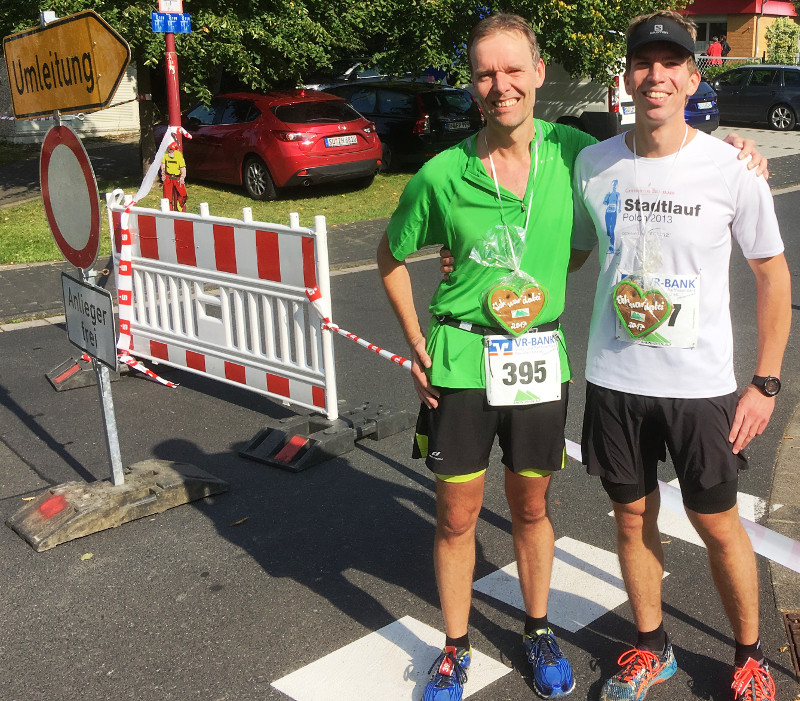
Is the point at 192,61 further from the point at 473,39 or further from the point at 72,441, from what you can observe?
the point at 473,39

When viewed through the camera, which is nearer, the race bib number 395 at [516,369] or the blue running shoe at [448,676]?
the race bib number 395 at [516,369]

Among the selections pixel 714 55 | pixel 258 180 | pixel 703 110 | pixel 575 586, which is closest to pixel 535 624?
pixel 575 586

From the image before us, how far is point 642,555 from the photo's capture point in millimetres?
3084

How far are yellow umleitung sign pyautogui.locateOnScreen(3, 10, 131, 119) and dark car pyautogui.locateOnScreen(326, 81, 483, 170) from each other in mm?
13002

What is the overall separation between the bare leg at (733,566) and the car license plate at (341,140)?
41.2 feet

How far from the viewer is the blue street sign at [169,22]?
1034cm

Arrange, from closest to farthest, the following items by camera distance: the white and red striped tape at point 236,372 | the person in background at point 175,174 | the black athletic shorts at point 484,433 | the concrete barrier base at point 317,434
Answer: the black athletic shorts at point 484,433, the concrete barrier base at point 317,434, the white and red striped tape at point 236,372, the person in background at point 175,174

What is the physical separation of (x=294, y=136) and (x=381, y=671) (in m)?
12.2

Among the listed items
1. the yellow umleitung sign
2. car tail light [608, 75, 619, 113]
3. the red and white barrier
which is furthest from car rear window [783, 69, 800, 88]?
the yellow umleitung sign

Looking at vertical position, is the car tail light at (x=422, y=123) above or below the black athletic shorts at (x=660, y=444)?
above

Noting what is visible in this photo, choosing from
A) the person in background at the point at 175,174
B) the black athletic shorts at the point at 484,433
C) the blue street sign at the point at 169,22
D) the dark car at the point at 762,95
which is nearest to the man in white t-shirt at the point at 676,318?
the black athletic shorts at the point at 484,433

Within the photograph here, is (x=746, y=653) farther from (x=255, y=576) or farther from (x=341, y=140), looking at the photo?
(x=341, y=140)

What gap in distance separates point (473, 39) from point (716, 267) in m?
0.97

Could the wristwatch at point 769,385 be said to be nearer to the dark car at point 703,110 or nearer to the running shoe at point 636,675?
the running shoe at point 636,675
